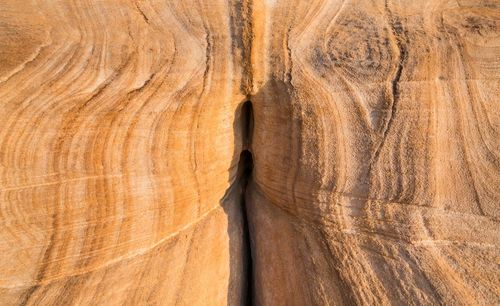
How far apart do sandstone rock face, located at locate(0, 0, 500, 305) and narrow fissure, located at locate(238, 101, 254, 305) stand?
11mm

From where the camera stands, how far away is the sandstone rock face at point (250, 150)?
1016 millimetres

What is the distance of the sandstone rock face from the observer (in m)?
1.02

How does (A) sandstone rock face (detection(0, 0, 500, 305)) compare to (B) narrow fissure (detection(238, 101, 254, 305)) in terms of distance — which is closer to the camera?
(A) sandstone rock face (detection(0, 0, 500, 305))

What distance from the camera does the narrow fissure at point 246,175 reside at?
1.38 meters

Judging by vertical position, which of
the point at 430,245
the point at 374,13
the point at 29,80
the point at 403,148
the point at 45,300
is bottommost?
the point at 45,300

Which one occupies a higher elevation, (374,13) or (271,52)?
(374,13)

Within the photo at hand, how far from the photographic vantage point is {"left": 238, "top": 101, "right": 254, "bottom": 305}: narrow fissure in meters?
1.38

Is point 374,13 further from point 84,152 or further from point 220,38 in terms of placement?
point 84,152

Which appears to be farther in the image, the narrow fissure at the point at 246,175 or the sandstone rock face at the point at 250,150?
the narrow fissure at the point at 246,175

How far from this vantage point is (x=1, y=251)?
1.03 meters

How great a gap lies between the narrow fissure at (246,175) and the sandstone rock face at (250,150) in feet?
0.04

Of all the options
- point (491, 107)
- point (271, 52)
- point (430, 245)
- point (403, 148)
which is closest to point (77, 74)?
point (271, 52)

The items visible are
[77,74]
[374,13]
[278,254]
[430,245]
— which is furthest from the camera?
[374,13]

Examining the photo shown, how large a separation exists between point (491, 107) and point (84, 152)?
1.16 meters
